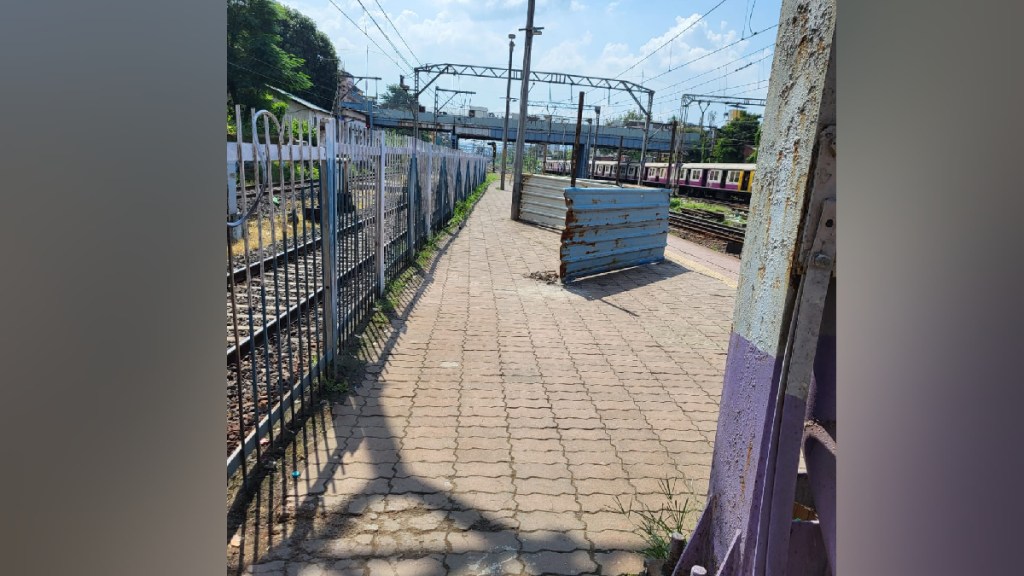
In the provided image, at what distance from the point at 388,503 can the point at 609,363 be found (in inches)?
118

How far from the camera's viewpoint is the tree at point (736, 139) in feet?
183

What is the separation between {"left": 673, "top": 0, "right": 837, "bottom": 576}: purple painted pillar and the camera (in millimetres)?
1618

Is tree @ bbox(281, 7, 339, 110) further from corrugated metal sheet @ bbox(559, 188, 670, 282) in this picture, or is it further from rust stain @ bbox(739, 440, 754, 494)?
rust stain @ bbox(739, 440, 754, 494)

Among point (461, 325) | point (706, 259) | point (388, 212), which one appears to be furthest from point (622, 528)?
point (706, 259)

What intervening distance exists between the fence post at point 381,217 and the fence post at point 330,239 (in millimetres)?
2106

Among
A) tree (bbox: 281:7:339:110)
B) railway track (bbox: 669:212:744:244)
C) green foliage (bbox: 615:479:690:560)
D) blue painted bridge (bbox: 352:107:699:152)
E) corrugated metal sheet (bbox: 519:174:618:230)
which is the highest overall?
tree (bbox: 281:7:339:110)

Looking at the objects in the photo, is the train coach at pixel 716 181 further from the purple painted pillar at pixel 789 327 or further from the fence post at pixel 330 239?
the purple painted pillar at pixel 789 327

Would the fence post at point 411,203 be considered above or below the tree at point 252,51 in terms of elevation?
below

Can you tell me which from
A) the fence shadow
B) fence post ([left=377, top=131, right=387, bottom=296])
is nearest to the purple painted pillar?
the fence shadow

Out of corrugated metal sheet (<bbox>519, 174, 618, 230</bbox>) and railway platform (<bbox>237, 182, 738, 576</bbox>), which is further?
corrugated metal sheet (<bbox>519, 174, 618, 230</bbox>)

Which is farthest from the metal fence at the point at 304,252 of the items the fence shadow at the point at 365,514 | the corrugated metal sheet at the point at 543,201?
the corrugated metal sheet at the point at 543,201

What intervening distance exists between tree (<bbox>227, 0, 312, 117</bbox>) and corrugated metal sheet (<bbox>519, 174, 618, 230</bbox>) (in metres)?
16.5

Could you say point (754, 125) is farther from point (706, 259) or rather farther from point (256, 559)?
point (256, 559)

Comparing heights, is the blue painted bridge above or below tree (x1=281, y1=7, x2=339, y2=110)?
below
